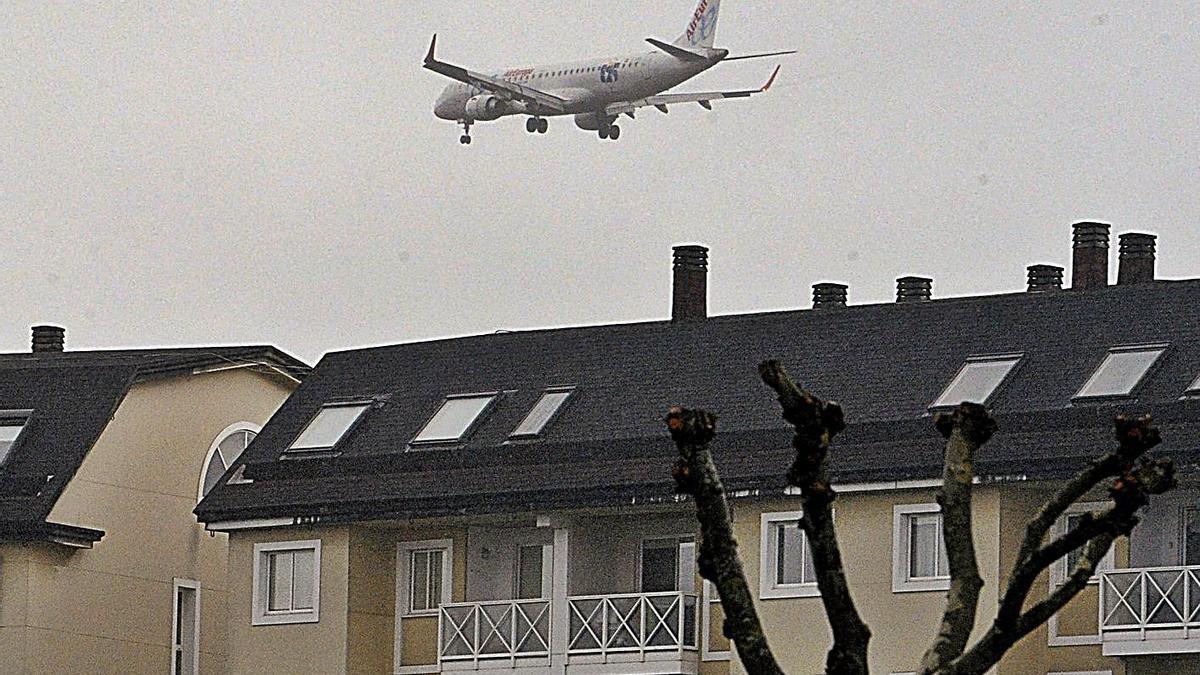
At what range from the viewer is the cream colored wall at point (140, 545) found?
2226 inches

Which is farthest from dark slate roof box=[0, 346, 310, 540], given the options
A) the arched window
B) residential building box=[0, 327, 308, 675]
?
the arched window

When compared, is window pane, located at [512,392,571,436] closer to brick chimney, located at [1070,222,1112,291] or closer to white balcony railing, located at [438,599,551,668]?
white balcony railing, located at [438,599,551,668]

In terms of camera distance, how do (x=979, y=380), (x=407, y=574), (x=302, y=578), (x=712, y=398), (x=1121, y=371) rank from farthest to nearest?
(x=302, y=578) → (x=407, y=574) → (x=712, y=398) → (x=979, y=380) → (x=1121, y=371)

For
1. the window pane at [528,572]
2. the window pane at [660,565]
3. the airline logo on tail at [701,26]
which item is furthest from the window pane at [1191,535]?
the airline logo on tail at [701,26]

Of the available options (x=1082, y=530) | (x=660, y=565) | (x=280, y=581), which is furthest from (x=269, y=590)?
(x=1082, y=530)

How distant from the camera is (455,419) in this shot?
55719mm

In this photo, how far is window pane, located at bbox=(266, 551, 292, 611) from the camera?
55469 mm

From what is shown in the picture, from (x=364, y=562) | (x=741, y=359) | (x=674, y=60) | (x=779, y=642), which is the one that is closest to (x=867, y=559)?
(x=779, y=642)

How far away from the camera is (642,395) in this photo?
54.4 meters

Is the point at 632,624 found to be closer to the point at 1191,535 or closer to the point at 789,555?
the point at 789,555

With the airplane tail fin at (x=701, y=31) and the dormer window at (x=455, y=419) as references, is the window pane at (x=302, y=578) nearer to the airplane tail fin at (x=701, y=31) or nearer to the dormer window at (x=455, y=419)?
the dormer window at (x=455, y=419)

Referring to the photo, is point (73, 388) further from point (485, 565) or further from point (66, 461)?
point (485, 565)

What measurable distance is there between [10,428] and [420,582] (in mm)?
8842

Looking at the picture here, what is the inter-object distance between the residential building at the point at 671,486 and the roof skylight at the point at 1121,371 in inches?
1.6
